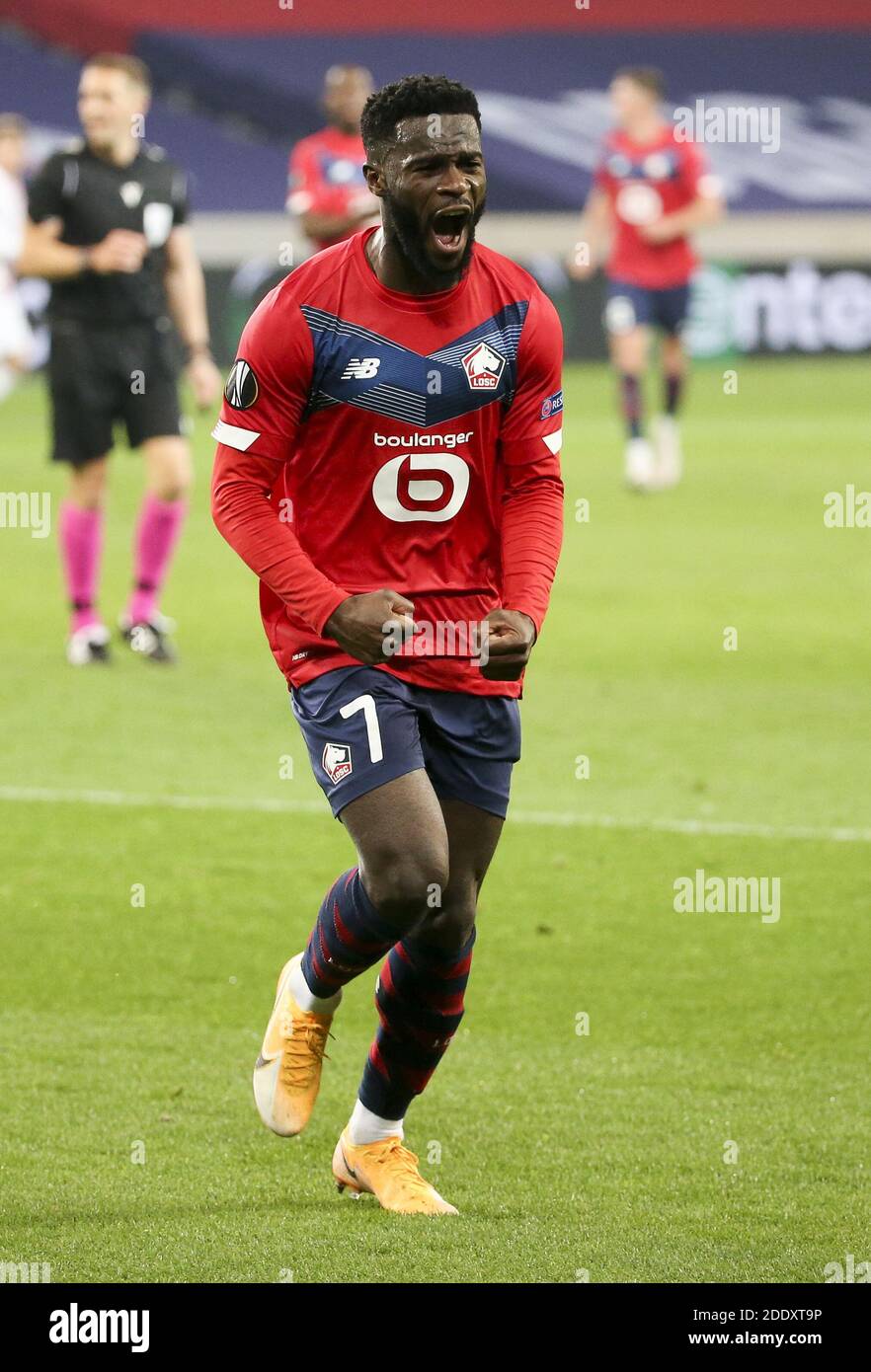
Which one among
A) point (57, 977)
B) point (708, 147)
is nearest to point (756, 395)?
point (708, 147)

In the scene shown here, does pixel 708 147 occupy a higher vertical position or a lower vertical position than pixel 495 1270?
higher

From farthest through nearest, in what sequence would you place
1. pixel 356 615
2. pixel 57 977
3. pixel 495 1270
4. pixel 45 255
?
→ pixel 45 255 → pixel 57 977 → pixel 356 615 → pixel 495 1270

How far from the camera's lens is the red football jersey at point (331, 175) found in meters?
14.1

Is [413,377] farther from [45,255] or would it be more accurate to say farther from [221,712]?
[45,255]

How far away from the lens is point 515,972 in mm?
6281

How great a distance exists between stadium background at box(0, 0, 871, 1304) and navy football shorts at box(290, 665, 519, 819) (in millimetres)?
844

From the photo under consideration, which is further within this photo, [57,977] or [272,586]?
[57,977]

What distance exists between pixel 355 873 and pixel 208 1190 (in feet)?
2.33

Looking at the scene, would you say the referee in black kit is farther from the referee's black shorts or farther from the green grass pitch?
the green grass pitch

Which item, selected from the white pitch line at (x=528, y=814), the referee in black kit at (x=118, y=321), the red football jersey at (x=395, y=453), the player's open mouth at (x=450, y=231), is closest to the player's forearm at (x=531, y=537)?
the red football jersey at (x=395, y=453)

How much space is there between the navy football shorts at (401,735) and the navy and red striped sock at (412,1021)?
13.3 inches

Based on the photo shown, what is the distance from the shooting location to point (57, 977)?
6.13 metres

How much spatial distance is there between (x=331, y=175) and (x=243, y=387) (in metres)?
10.3

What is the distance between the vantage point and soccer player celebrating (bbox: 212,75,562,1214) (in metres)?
4.28
